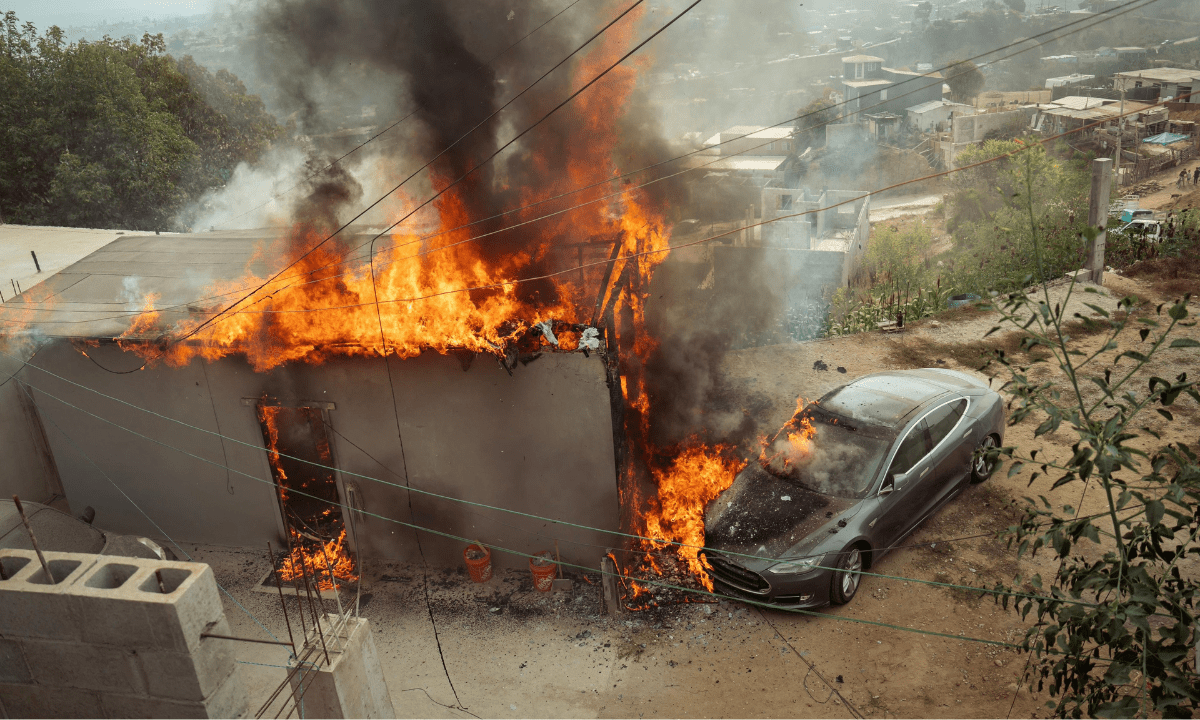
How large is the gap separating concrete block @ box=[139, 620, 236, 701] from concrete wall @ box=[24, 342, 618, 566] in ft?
13.7

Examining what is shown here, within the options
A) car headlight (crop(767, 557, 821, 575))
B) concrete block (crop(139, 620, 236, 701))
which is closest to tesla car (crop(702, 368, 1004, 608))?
car headlight (crop(767, 557, 821, 575))

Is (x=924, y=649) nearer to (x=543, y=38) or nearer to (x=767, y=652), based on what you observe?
(x=767, y=652)

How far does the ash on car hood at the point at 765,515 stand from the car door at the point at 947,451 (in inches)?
54.7

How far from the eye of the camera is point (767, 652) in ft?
25.0

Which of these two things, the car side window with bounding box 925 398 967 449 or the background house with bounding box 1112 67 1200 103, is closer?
the car side window with bounding box 925 398 967 449

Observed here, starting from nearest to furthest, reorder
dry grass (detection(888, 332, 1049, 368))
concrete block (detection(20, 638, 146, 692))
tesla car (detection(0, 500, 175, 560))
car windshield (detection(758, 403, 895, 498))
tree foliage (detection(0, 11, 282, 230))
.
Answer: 1. concrete block (detection(20, 638, 146, 692))
2. tesla car (detection(0, 500, 175, 560))
3. car windshield (detection(758, 403, 895, 498))
4. dry grass (detection(888, 332, 1049, 368))
5. tree foliage (detection(0, 11, 282, 230))

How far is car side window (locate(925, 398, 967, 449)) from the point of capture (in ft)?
28.5

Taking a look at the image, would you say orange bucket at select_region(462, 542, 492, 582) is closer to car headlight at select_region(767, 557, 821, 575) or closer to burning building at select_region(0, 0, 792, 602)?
burning building at select_region(0, 0, 792, 602)

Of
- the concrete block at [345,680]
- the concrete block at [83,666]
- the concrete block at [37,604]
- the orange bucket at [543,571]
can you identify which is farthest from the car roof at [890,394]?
the concrete block at [37,604]

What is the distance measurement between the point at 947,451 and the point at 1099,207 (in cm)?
885

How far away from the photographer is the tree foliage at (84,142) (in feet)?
79.6

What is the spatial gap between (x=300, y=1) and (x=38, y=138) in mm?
18882

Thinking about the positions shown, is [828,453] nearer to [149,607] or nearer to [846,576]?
[846,576]

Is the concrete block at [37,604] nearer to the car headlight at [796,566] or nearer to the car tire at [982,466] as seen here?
the car headlight at [796,566]
